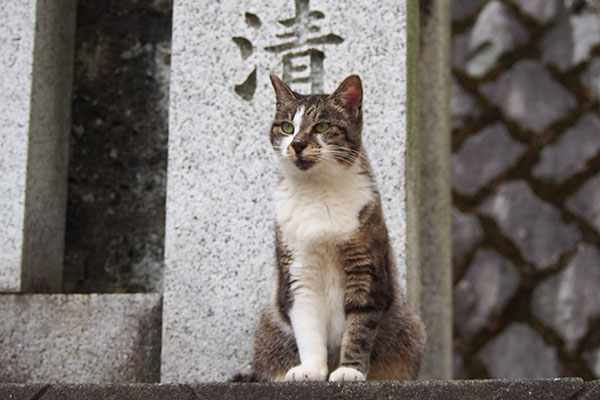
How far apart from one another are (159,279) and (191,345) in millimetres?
593

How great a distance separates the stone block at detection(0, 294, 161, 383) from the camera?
2902 mm

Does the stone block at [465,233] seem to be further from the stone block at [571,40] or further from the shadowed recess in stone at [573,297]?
the stone block at [571,40]

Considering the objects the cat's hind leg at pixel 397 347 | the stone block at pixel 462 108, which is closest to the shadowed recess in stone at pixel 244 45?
the cat's hind leg at pixel 397 347

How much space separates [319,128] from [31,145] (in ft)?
4.32

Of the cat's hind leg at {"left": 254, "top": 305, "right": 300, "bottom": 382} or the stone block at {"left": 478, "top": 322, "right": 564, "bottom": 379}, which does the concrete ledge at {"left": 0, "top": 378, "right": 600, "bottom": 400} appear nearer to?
the cat's hind leg at {"left": 254, "top": 305, "right": 300, "bottom": 382}

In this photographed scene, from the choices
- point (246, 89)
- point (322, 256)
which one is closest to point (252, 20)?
point (246, 89)

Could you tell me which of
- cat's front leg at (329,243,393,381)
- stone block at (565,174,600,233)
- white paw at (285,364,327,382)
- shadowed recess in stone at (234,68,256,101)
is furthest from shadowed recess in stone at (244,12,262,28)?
stone block at (565,174,600,233)

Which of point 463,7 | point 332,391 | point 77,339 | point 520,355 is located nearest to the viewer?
point 332,391

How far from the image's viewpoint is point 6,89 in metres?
3.05

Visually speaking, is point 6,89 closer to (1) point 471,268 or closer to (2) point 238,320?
(2) point 238,320

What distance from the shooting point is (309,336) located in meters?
2.29

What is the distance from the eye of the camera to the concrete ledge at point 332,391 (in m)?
1.74

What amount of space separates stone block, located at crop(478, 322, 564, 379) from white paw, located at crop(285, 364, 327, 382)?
310 centimetres

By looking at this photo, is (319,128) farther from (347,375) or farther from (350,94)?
(347,375)
